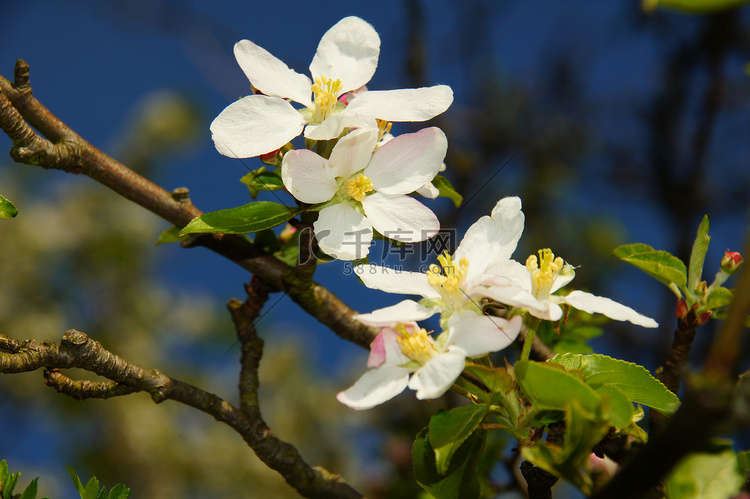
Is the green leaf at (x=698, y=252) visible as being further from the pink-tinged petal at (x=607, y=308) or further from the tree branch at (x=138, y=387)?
the tree branch at (x=138, y=387)

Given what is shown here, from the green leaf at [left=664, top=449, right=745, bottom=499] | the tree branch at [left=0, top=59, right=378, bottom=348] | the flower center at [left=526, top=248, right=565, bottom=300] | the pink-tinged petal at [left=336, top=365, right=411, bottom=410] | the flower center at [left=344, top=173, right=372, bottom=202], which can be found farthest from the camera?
the tree branch at [left=0, top=59, right=378, bottom=348]

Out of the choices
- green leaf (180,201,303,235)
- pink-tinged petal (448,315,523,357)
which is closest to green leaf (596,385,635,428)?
pink-tinged petal (448,315,523,357)

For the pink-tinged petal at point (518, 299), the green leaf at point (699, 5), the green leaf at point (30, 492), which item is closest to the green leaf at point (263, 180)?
the pink-tinged petal at point (518, 299)

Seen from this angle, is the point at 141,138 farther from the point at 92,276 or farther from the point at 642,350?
the point at 642,350

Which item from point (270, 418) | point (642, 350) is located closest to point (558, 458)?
point (642, 350)

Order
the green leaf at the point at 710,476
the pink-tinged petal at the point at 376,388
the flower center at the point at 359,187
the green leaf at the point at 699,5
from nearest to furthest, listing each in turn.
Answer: the green leaf at the point at 699,5 → the green leaf at the point at 710,476 → the pink-tinged petal at the point at 376,388 → the flower center at the point at 359,187

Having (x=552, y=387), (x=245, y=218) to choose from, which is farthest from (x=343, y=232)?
(x=552, y=387)

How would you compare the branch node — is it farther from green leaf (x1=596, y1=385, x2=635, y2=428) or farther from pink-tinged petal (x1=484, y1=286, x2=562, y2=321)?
green leaf (x1=596, y1=385, x2=635, y2=428)
